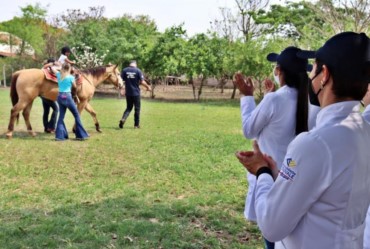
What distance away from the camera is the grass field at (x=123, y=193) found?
3.74m

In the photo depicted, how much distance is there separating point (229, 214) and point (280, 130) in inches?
78.6

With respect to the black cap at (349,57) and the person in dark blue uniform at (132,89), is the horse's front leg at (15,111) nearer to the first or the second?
the person in dark blue uniform at (132,89)

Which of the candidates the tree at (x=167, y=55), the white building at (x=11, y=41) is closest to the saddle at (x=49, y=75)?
the tree at (x=167, y=55)

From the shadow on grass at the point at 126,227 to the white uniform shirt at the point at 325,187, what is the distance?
231 cm

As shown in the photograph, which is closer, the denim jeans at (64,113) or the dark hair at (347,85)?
the dark hair at (347,85)

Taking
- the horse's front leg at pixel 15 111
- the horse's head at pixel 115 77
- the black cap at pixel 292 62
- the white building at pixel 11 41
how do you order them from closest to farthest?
1. the black cap at pixel 292 62
2. the horse's front leg at pixel 15 111
3. the horse's head at pixel 115 77
4. the white building at pixel 11 41

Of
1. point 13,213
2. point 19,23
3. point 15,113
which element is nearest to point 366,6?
point 15,113

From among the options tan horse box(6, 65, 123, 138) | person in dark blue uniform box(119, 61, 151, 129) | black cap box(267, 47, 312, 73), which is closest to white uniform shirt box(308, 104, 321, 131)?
black cap box(267, 47, 312, 73)

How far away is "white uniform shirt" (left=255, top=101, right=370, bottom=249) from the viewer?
4.36ft

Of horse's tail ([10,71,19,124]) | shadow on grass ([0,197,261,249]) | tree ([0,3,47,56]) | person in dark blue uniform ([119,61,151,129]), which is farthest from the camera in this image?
tree ([0,3,47,56])

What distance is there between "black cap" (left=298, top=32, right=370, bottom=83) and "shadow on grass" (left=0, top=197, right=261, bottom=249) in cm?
260

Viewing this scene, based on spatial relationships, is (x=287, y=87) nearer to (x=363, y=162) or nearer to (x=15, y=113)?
(x=363, y=162)

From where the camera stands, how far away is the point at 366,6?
1535cm

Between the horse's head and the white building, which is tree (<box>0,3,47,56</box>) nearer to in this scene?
the white building
